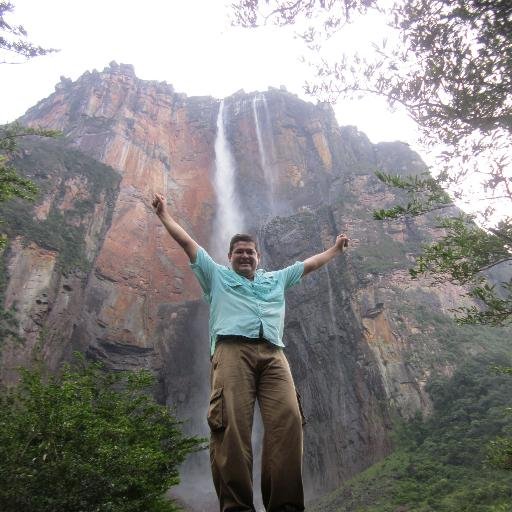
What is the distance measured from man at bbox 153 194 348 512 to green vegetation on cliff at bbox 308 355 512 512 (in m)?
10.9

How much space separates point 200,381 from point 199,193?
57.5 ft

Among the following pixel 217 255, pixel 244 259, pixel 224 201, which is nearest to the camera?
pixel 244 259

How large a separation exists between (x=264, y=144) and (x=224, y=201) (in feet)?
24.3

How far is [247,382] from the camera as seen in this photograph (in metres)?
2.94

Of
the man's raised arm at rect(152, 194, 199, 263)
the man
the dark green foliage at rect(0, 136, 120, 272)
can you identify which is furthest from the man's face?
the dark green foliage at rect(0, 136, 120, 272)

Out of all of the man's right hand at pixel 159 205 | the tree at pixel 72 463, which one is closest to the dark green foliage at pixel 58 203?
the tree at pixel 72 463

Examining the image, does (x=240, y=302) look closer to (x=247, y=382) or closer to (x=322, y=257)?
(x=247, y=382)

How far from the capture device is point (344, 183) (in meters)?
31.5

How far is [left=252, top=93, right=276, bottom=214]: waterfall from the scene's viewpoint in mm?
39438

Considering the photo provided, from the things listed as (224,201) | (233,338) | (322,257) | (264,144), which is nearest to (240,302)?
(233,338)

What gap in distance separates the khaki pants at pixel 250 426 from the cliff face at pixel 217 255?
58.6ft

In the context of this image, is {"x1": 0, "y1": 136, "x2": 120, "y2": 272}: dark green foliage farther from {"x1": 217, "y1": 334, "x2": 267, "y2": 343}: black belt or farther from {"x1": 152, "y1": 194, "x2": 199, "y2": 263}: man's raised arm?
{"x1": 217, "y1": 334, "x2": 267, "y2": 343}: black belt

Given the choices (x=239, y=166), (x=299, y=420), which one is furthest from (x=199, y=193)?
(x=299, y=420)

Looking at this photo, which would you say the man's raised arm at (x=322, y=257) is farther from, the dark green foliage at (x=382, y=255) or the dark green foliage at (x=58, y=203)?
the dark green foliage at (x=382, y=255)
